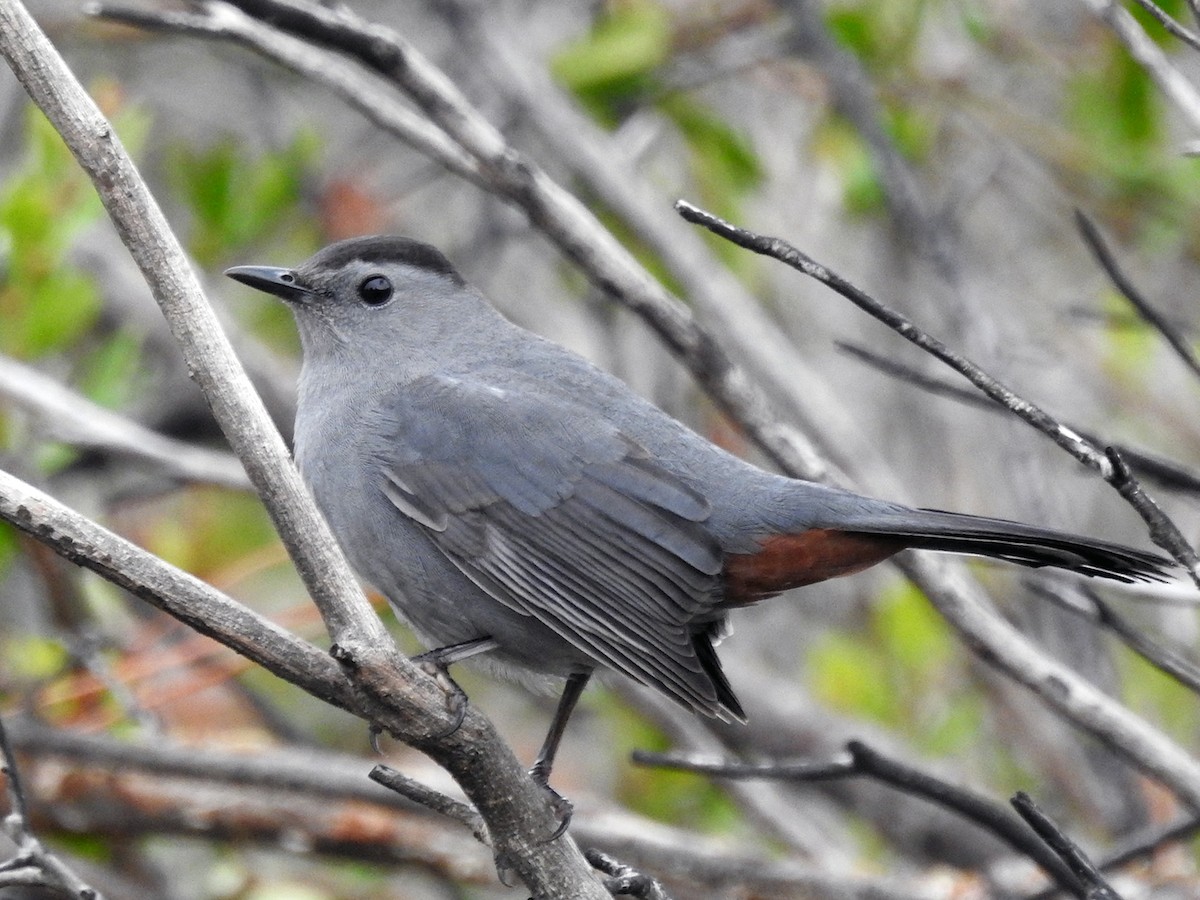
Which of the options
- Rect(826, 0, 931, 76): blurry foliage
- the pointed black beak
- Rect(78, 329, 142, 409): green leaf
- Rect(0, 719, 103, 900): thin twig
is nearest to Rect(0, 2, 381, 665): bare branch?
Rect(0, 719, 103, 900): thin twig

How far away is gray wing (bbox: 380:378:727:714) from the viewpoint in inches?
132

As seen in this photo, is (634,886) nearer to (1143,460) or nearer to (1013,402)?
(1013,402)

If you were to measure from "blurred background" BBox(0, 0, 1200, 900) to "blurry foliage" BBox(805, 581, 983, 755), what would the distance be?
16mm

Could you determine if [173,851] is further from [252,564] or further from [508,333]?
A: [508,333]

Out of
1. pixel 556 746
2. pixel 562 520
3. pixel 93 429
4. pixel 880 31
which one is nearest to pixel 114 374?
pixel 93 429

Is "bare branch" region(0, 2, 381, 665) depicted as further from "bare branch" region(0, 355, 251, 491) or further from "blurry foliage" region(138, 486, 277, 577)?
"blurry foliage" region(138, 486, 277, 577)

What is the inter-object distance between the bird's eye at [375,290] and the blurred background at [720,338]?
94cm

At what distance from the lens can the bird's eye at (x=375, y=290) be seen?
4148mm

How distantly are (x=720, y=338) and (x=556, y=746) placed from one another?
2.02 m

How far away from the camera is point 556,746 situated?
3553mm

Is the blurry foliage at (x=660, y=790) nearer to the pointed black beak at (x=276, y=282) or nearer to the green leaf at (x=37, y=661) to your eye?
the green leaf at (x=37, y=661)

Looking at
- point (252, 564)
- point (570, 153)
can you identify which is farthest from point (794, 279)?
point (252, 564)

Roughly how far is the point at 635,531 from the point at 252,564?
1.90 metres

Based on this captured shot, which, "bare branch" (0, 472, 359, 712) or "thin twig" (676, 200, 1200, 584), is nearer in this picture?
"thin twig" (676, 200, 1200, 584)
